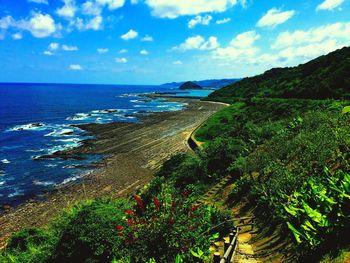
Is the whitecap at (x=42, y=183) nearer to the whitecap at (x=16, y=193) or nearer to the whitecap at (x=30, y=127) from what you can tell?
the whitecap at (x=16, y=193)

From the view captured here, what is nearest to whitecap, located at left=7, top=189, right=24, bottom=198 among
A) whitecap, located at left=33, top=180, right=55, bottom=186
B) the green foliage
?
whitecap, located at left=33, top=180, right=55, bottom=186

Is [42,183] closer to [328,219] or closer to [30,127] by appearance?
[328,219]

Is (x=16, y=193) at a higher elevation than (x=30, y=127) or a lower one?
lower

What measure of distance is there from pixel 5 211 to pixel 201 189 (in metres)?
20.5

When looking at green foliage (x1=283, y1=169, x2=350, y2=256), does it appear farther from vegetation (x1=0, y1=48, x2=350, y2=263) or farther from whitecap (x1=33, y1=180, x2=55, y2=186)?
whitecap (x1=33, y1=180, x2=55, y2=186)

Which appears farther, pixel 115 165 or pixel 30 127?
pixel 30 127

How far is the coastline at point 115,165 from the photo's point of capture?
30344mm

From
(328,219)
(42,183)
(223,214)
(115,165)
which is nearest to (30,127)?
(115,165)

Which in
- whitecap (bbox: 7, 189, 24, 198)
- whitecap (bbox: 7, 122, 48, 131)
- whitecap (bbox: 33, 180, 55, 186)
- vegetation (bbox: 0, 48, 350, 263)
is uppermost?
vegetation (bbox: 0, 48, 350, 263)

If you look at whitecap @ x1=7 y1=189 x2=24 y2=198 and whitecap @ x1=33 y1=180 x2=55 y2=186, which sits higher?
whitecap @ x1=33 y1=180 x2=55 y2=186

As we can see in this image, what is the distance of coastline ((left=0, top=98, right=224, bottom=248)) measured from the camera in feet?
99.6

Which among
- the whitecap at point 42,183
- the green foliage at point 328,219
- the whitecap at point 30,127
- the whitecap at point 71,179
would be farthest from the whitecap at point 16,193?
the whitecap at point 30,127

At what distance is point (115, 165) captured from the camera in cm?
4628

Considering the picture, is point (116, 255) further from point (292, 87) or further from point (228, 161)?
point (292, 87)
